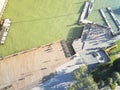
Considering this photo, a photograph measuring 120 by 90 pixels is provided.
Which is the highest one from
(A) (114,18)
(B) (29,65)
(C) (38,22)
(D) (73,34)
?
(C) (38,22)

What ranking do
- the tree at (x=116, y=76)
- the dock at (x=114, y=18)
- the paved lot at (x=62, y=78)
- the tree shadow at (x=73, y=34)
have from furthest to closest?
the dock at (x=114, y=18), the tree shadow at (x=73, y=34), the paved lot at (x=62, y=78), the tree at (x=116, y=76)

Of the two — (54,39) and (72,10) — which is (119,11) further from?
(54,39)

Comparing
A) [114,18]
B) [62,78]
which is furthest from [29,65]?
[114,18]

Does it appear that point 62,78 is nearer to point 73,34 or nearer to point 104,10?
point 73,34

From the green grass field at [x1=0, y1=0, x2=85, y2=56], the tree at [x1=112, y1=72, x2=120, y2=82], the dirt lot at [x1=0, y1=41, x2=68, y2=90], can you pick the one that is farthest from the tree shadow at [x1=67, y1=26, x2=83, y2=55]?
the tree at [x1=112, y1=72, x2=120, y2=82]

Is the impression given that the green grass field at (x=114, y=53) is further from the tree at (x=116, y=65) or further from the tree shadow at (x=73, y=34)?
the tree shadow at (x=73, y=34)

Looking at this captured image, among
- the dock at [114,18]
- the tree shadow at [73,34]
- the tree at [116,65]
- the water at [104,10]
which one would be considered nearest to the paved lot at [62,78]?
the tree shadow at [73,34]
